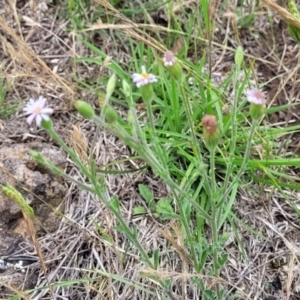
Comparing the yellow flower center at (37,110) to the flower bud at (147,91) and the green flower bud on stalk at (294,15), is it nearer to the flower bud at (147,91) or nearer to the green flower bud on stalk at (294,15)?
the flower bud at (147,91)

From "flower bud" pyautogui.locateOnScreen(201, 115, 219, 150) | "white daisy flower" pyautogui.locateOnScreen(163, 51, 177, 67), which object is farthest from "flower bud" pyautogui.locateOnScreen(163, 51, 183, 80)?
"flower bud" pyautogui.locateOnScreen(201, 115, 219, 150)

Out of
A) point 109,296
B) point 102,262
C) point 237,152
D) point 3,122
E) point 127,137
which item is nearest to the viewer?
point 127,137

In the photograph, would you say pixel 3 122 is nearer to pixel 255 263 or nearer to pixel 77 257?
pixel 77 257

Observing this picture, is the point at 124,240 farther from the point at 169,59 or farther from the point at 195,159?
the point at 169,59

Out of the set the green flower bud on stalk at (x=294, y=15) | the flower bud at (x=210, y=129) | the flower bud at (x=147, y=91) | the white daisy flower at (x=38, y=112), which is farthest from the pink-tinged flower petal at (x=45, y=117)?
the green flower bud on stalk at (x=294, y=15)

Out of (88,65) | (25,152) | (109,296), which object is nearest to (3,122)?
(25,152)

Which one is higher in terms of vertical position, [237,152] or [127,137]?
[127,137]

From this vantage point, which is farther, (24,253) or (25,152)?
(25,152)

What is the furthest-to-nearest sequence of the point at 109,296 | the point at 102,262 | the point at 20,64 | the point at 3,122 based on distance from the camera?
1. the point at 20,64
2. the point at 3,122
3. the point at 102,262
4. the point at 109,296

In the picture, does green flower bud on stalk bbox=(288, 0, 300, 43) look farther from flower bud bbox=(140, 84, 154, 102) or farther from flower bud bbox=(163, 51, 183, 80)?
flower bud bbox=(140, 84, 154, 102)

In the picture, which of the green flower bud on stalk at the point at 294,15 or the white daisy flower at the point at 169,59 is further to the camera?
the green flower bud on stalk at the point at 294,15

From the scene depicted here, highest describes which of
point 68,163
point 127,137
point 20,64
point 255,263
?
point 127,137
